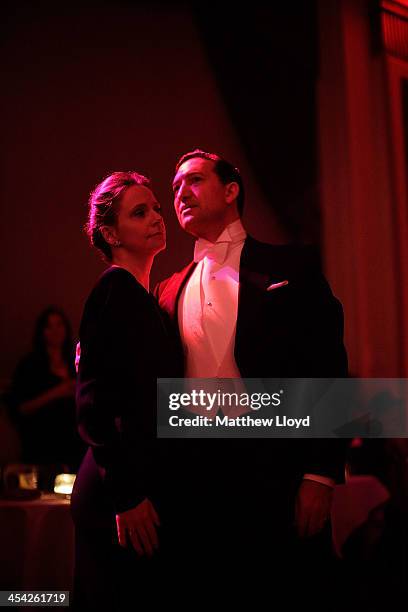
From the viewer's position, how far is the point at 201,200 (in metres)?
1.70

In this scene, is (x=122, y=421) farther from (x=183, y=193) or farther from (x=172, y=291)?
(x=183, y=193)

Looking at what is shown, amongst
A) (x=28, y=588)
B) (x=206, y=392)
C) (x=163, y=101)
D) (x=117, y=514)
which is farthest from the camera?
(x=163, y=101)

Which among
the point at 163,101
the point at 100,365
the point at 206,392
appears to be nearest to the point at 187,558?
the point at 206,392

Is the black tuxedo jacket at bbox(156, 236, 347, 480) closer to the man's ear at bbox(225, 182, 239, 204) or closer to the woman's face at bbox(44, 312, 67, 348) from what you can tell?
the man's ear at bbox(225, 182, 239, 204)

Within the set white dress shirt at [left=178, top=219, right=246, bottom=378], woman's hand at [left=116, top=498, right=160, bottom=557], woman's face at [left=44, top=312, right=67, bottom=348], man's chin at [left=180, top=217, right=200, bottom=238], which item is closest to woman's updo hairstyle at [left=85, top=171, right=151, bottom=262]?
man's chin at [left=180, top=217, right=200, bottom=238]

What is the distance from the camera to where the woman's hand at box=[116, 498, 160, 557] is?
1.49 metres

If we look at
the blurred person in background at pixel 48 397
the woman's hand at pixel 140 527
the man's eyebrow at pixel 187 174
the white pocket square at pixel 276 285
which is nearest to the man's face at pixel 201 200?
the man's eyebrow at pixel 187 174

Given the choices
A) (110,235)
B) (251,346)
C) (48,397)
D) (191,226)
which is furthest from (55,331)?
(251,346)

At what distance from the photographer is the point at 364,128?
6.97ft

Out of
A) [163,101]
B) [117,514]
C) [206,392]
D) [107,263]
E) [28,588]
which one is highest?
[163,101]

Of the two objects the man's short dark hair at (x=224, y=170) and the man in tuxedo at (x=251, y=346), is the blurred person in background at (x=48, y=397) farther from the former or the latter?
the man's short dark hair at (x=224, y=170)

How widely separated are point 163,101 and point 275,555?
4.67ft

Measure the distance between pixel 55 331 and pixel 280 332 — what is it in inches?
30.7

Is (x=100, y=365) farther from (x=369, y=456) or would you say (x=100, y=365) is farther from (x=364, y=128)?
(x=364, y=128)
